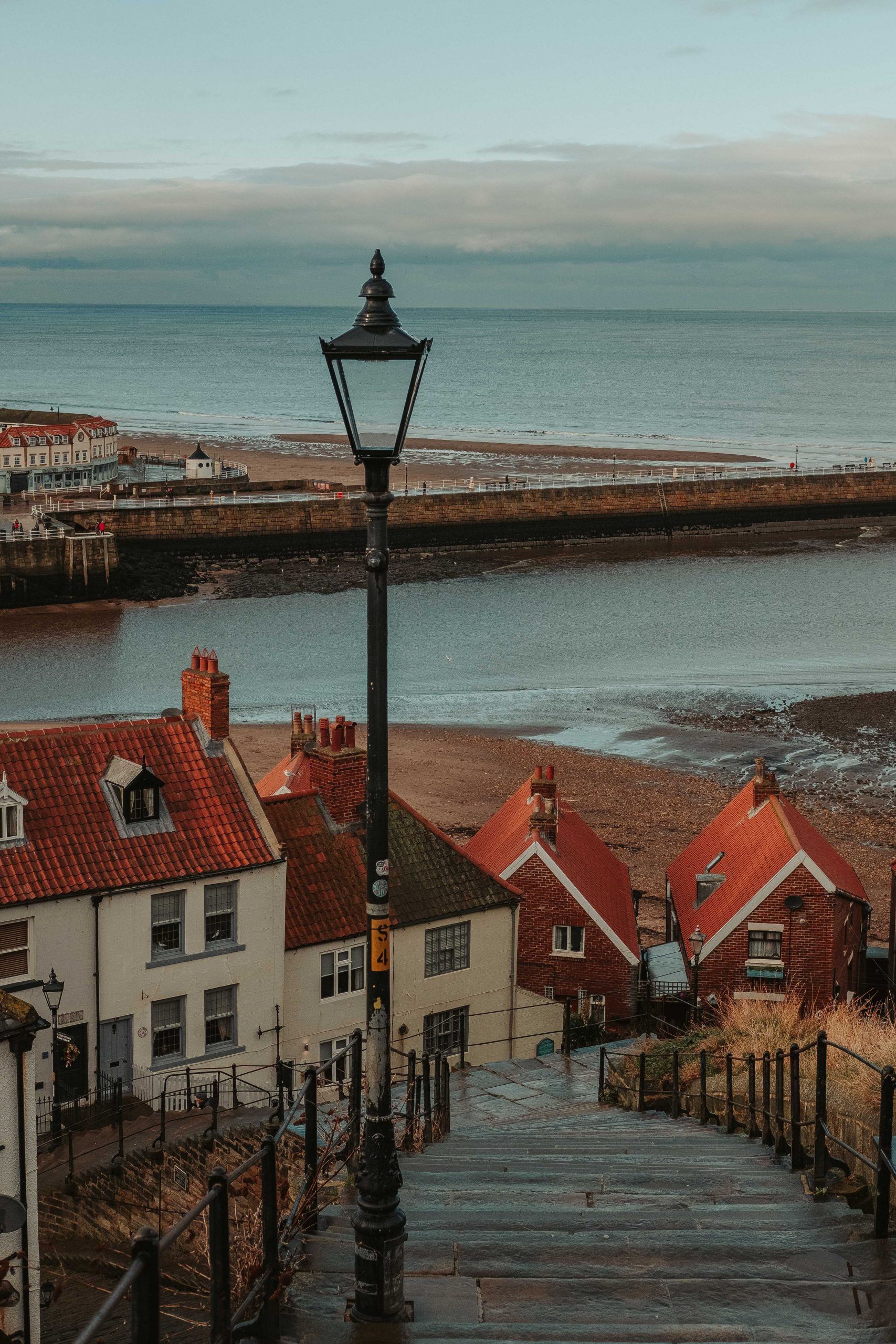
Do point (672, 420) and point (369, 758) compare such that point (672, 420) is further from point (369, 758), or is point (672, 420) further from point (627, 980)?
point (369, 758)

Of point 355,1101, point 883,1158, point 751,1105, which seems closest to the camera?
point 883,1158

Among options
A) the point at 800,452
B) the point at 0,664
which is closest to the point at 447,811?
the point at 0,664

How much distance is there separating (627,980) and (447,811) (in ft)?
42.7

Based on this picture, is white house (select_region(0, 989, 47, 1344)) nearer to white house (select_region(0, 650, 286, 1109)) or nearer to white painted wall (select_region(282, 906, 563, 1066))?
white house (select_region(0, 650, 286, 1109))

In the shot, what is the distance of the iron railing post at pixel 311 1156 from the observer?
745 centimetres

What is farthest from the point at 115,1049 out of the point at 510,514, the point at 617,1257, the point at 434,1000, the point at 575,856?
the point at 510,514

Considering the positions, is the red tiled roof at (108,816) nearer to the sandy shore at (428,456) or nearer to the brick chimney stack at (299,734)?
the brick chimney stack at (299,734)

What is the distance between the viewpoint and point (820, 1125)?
320 inches

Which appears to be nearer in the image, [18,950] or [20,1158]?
[20,1158]

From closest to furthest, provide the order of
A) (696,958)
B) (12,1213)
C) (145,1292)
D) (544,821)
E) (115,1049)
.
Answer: (145,1292)
(12,1213)
(115,1049)
(696,958)
(544,821)

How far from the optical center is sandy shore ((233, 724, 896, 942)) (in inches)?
1284

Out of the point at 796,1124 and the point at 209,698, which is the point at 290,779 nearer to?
the point at 209,698

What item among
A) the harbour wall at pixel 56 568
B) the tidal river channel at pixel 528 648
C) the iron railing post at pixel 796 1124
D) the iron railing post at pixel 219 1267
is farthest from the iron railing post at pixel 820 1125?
the harbour wall at pixel 56 568

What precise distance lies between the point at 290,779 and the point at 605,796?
50.0 ft
